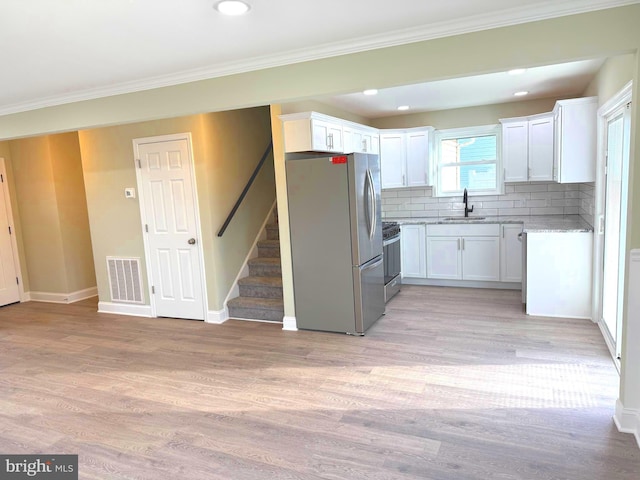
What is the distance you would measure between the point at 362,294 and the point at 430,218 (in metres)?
2.66

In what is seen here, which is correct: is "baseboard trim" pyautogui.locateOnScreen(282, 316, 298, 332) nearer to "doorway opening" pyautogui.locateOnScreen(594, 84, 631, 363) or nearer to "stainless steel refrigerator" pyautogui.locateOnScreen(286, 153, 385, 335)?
"stainless steel refrigerator" pyautogui.locateOnScreen(286, 153, 385, 335)

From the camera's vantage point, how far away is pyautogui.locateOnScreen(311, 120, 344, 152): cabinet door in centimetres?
424

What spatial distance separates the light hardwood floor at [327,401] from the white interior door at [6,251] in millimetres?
1897

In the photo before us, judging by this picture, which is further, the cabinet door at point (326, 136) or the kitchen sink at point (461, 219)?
the kitchen sink at point (461, 219)

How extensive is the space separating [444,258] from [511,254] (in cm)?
84

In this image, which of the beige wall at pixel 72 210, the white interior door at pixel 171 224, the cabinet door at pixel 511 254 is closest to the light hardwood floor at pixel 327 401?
the white interior door at pixel 171 224

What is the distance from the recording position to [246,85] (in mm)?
3090

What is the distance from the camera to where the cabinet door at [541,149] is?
17.5ft

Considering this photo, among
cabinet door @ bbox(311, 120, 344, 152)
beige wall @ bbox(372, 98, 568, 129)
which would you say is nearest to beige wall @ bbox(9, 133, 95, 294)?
cabinet door @ bbox(311, 120, 344, 152)

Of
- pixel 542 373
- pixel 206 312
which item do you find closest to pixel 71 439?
pixel 206 312

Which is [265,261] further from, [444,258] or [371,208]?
[444,258]

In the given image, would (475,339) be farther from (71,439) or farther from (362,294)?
(71,439)

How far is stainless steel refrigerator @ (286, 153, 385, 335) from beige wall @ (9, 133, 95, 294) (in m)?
3.68

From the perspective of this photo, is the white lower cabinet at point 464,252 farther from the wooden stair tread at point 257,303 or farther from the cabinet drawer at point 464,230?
the wooden stair tread at point 257,303
